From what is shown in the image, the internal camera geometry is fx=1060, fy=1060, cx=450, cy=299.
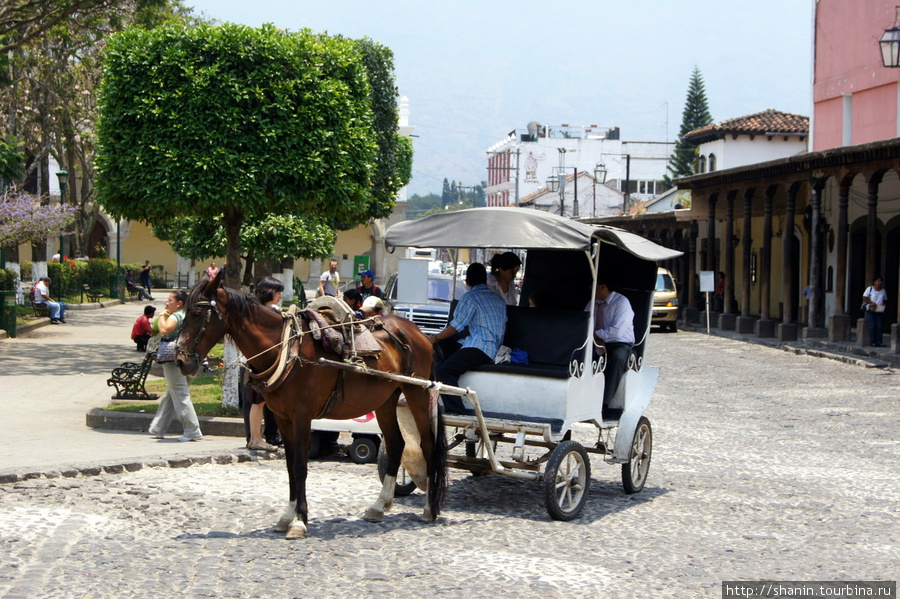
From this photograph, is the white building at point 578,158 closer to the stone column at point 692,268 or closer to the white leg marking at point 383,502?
the stone column at point 692,268

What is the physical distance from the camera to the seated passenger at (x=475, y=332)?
8438 millimetres

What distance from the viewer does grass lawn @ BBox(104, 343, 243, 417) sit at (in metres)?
12.6

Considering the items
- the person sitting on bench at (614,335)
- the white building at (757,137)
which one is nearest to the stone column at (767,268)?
the white building at (757,137)

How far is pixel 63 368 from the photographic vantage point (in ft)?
62.6

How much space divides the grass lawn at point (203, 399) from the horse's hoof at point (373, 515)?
5115 mm

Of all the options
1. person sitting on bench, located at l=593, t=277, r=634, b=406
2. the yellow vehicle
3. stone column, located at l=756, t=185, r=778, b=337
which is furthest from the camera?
the yellow vehicle

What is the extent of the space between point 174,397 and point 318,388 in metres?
4.47

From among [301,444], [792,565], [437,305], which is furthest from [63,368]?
[792,565]

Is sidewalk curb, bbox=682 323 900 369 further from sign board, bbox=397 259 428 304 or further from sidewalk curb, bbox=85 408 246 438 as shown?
sidewalk curb, bbox=85 408 246 438

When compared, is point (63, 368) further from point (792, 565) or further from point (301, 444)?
point (792, 565)

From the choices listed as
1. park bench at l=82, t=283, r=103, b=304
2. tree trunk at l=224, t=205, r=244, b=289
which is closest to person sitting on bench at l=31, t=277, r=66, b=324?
park bench at l=82, t=283, r=103, b=304

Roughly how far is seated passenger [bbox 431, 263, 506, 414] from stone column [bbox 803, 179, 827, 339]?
20944 mm

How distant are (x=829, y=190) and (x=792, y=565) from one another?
87.0 feet

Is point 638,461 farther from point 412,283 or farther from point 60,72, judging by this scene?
point 60,72
